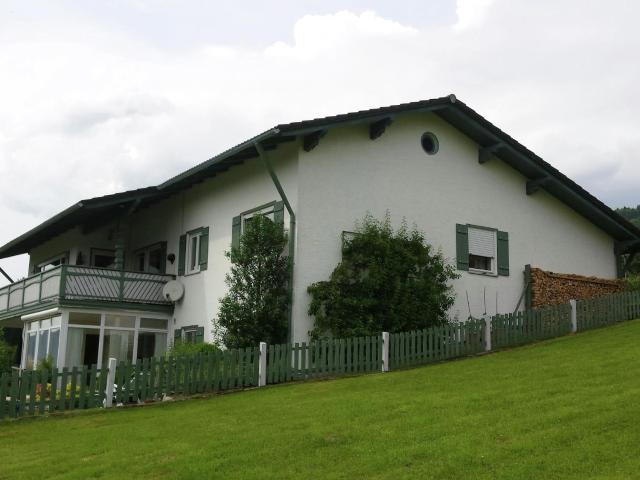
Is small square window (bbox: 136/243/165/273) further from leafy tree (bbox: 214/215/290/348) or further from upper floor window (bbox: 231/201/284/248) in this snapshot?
leafy tree (bbox: 214/215/290/348)

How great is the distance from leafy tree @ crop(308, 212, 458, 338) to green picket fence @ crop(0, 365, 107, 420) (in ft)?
18.8

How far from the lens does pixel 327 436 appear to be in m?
10.3

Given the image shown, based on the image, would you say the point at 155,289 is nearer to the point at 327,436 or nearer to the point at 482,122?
the point at 482,122

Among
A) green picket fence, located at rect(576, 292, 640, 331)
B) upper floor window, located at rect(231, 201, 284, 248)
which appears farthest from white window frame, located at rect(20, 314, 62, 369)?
green picket fence, located at rect(576, 292, 640, 331)

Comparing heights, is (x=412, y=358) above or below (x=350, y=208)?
below

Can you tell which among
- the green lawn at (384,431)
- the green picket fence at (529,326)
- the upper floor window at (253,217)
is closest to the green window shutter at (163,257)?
the upper floor window at (253,217)

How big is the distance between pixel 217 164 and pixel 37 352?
28.6 ft

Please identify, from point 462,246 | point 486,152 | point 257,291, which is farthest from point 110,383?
point 486,152

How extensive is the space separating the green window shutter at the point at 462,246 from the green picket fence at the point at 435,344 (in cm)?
344

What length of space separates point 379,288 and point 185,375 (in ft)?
18.7

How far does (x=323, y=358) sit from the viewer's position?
17.1 metres

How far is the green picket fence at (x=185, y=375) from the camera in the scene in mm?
15555

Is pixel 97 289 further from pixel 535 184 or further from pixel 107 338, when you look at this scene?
pixel 535 184

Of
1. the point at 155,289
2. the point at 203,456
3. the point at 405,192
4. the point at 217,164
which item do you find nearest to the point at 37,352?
the point at 155,289
